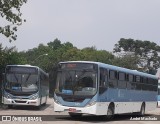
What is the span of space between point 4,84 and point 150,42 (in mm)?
85012

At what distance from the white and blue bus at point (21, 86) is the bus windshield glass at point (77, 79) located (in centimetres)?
817

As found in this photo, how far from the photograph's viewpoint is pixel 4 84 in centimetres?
2941

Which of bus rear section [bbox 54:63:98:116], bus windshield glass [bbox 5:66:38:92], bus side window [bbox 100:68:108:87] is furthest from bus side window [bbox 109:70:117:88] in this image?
bus windshield glass [bbox 5:66:38:92]

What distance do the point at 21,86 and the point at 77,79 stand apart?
900 centimetres

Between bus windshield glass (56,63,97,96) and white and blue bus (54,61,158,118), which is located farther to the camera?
bus windshield glass (56,63,97,96)

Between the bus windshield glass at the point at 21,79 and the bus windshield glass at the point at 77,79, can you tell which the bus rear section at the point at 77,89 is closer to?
the bus windshield glass at the point at 77,79

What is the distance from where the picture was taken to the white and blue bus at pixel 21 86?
2934cm

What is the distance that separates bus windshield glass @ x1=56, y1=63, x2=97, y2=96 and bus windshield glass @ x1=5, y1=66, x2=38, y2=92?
27.0ft

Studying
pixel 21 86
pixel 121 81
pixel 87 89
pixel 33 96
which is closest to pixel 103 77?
pixel 87 89

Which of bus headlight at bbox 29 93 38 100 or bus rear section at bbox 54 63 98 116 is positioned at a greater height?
bus rear section at bbox 54 63 98 116

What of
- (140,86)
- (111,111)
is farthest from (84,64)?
(140,86)

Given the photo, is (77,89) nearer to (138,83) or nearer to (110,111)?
(110,111)

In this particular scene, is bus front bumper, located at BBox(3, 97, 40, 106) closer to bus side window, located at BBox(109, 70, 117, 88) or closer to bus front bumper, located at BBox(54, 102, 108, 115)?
bus side window, located at BBox(109, 70, 117, 88)

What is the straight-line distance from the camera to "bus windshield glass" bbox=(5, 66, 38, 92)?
29.5 meters
